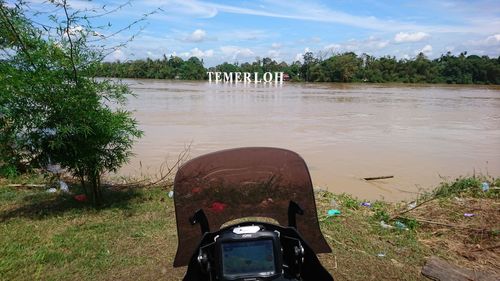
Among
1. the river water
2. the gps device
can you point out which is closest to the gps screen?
the gps device

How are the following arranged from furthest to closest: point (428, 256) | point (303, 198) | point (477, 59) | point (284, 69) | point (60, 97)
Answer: point (284, 69), point (477, 59), point (60, 97), point (428, 256), point (303, 198)

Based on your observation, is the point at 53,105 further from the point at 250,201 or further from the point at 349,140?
the point at 349,140

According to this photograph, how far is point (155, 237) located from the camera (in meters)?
4.30

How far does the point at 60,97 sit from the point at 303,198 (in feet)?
10.1

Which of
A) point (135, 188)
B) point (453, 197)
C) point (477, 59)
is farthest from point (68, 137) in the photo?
point (477, 59)

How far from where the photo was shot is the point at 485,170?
932 cm

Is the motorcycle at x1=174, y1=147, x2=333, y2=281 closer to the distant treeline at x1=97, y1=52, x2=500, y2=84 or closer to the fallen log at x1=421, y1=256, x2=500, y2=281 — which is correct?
the fallen log at x1=421, y1=256, x2=500, y2=281

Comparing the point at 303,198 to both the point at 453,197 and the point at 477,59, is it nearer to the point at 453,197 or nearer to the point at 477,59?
the point at 453,197

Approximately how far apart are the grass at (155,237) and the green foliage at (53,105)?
652mm

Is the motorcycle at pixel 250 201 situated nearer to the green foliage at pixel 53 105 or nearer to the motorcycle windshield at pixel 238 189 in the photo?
the motorcycle windshield at pixel 238 189

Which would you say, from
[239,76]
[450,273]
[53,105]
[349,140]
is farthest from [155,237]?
[239,76]

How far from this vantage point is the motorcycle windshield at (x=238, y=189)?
2160mm

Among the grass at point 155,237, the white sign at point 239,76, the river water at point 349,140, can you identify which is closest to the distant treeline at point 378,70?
the white sign at point 239,76

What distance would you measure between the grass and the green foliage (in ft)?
2.14
